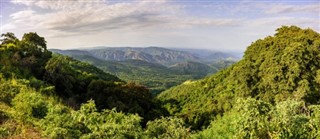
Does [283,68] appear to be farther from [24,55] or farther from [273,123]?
[24,55]

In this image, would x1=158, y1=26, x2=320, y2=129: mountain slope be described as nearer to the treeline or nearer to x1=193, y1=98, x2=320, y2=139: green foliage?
the treeline

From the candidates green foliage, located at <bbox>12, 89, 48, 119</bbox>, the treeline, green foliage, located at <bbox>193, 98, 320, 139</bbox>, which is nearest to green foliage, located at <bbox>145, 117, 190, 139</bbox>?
the treeline

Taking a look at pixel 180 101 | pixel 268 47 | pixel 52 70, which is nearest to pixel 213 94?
pixel 180 101

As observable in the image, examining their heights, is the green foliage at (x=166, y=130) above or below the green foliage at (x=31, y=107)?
below

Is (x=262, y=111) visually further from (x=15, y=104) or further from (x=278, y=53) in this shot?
(x=278, y=53)

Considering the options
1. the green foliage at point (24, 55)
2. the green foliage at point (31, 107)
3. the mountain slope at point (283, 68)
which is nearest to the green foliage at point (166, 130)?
the green foliage at point (31, 107)

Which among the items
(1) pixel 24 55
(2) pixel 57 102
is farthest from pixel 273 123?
(1) pixel 24 55

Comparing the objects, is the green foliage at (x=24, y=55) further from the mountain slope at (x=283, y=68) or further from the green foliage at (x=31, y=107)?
the mountain slope at (x=283, y=68)

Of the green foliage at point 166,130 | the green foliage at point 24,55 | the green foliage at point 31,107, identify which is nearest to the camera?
the green foliage at point 166,130
